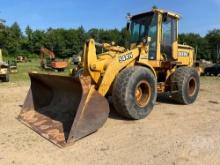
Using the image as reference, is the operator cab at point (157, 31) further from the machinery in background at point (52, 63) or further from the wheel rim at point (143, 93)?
the machinery in background at point (52, 63)

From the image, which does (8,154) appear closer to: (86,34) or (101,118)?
(101,118)

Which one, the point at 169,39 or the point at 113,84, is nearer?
the point at 113,84

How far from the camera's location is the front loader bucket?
5.55 meters

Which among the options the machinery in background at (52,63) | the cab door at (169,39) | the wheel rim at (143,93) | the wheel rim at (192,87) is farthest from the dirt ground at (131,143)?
the machinery in background at (52,63)

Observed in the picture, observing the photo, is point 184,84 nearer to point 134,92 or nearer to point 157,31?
point 157,31

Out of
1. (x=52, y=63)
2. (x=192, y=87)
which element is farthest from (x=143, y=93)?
(x=52, y=63)

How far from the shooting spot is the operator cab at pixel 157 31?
316 inches

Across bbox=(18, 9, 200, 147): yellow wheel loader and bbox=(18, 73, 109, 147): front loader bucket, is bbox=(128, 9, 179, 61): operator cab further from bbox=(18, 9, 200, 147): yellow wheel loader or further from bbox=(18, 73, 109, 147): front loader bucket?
bbox=(18, 73, 109, 147): front loader bucket

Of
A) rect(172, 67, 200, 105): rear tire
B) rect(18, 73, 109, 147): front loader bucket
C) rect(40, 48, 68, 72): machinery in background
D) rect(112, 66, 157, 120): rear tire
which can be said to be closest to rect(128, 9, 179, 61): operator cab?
rect(172, 67, 200, 105): rear tire

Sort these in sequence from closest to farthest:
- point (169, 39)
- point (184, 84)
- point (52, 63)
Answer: point (184, 84), point (169, 39), point (52, 63)

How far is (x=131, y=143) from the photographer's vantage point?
17.9 feet

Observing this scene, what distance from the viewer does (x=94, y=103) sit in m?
5.78

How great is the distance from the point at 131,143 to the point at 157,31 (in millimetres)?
3589

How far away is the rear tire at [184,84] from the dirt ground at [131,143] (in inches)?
41.5
